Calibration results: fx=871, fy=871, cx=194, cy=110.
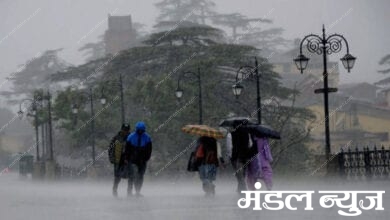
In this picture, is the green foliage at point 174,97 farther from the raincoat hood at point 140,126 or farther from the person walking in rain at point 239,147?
the person walking in rain at point 239,147

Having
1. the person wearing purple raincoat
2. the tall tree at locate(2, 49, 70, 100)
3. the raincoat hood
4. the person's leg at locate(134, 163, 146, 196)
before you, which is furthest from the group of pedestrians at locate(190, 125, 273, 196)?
the tall tree at locate(2, 49, 70, 100)

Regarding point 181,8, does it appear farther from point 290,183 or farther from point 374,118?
point 290,183

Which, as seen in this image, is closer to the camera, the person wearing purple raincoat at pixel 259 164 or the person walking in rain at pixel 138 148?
the person wearing purple raincoat at pixel 259 164

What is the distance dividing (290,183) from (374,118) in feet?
157

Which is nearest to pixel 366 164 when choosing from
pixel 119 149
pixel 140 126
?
pixel 119 149

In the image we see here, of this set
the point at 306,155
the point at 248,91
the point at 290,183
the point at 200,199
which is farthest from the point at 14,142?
the point at 200,199

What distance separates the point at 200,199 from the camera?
17.0m

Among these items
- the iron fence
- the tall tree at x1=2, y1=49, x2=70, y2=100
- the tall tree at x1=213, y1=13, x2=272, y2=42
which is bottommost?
the iron fence

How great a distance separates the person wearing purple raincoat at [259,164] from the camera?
17.0m

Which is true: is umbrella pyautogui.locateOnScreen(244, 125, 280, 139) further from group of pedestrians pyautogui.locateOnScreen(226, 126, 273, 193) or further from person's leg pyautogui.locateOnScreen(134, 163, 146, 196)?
person's leg pyautogui.locateOnScreen(134, 163, 146, 196)

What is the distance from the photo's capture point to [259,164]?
17.0m

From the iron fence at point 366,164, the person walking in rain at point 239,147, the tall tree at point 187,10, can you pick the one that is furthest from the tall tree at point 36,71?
the person walking in rain at point 239,147

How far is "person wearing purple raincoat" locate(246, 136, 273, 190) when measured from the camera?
16953mm

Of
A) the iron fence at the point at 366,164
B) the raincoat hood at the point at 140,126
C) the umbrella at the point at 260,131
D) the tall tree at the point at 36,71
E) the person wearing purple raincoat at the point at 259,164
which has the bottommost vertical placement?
the iron fence at the point at 366,164
